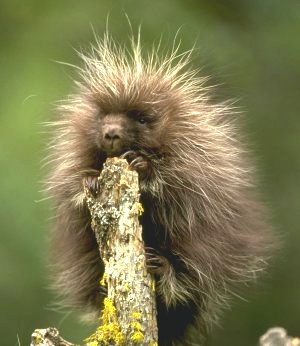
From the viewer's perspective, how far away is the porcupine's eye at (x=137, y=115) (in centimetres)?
598

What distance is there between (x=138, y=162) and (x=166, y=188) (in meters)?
0.16

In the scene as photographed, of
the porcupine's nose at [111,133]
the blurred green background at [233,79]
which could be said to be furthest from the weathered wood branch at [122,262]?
the blurred green background at [233,79]

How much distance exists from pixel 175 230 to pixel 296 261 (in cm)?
275

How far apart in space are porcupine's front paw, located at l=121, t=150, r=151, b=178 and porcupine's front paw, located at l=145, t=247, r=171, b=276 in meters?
0.31

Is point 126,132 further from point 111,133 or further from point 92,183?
point 92,183

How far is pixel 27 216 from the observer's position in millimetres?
8031

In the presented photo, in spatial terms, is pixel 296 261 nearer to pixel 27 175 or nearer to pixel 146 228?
pixel 27 175

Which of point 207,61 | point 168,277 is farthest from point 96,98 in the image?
point 207,61

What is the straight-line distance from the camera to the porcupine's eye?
598cm

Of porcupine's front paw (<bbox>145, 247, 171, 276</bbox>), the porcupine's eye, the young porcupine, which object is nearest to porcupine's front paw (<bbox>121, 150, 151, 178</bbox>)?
the young porcupine

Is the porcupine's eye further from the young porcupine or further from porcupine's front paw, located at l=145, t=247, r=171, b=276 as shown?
porcupine's front paw, located at l=145, t=247, r=171, b=276

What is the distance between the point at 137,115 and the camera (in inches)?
236

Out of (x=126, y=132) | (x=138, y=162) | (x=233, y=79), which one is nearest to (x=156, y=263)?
(x=138, y=162)

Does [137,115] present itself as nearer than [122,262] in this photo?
No
